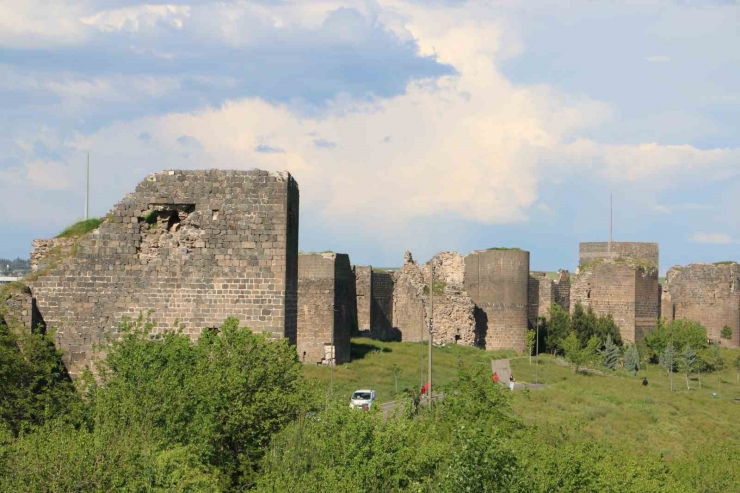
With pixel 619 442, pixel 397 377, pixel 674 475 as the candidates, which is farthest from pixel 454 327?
pixel 674 475

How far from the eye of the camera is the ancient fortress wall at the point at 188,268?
15.8 meters

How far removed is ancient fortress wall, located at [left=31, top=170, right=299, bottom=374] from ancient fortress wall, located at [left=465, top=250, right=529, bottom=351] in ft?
122

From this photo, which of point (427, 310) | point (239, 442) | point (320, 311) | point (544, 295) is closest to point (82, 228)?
point (239, 442)

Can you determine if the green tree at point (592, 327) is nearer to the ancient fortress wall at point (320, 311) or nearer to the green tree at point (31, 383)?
the ancient fortress wall at point (320, 311)

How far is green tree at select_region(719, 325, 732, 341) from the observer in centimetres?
6259

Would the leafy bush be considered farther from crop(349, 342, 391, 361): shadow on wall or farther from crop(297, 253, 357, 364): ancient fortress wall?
crop(297, 253, 357, 364): ancient fortress wall

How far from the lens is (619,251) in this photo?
6281 centimetres

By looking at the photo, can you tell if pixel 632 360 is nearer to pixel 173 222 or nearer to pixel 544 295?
pixel 544 295

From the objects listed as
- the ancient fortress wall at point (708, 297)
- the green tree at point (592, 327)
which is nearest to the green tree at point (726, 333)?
the ancient fortress wall at point (708, 297)

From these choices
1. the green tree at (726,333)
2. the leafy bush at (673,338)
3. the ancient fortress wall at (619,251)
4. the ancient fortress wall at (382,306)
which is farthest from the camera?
the green tree at (726,333)

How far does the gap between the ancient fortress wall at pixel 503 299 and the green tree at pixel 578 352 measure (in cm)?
295

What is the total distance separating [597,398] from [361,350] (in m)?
11.2

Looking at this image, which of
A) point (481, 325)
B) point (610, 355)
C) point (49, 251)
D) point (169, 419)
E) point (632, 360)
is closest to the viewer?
point (169, 419)

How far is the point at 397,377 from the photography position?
3566 cm
